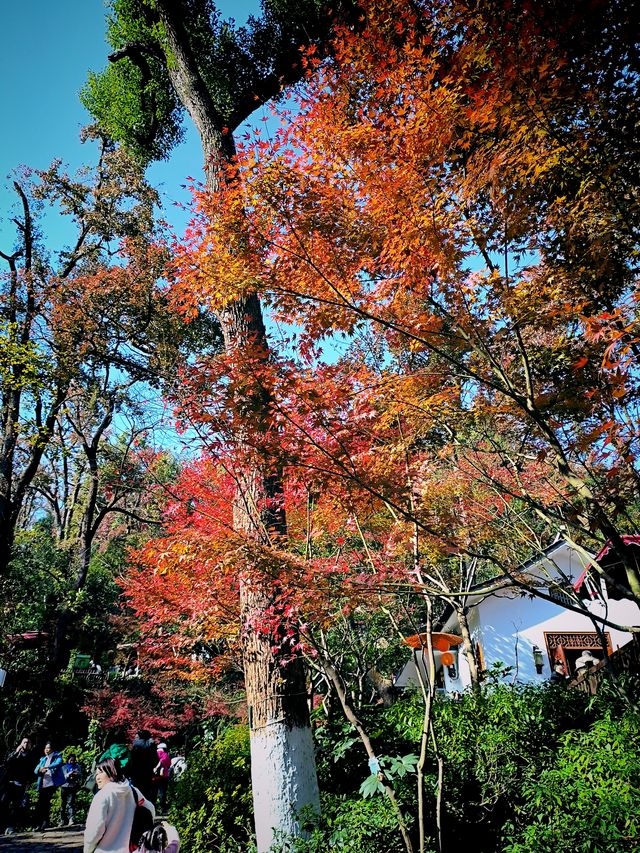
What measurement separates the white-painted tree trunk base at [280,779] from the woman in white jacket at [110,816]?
1207 millimetres

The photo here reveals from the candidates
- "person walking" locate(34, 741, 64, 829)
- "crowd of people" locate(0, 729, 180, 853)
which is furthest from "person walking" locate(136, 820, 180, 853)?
"person walking" locate(34, 741, 64, 829)

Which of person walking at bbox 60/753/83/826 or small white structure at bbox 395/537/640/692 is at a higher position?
small white structure at bbox 395/537/640/692

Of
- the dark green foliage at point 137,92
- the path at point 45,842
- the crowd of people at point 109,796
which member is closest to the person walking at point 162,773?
the crowd of people at point 109,796

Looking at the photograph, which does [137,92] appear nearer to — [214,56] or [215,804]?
[214,56]

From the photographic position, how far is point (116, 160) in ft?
44.2

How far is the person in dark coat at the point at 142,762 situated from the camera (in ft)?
20.0

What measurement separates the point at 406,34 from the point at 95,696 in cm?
1925

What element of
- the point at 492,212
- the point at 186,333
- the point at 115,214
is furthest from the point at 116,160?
the point at 492,212

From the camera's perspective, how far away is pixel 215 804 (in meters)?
5.74

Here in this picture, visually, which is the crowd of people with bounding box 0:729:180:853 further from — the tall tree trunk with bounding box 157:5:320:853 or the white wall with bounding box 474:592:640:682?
the white wall with bounding box 474:592:640:682

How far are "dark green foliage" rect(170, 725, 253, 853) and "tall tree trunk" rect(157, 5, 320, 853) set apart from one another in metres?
1.49

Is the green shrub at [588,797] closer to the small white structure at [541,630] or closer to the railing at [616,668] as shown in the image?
the railing at [616,668]

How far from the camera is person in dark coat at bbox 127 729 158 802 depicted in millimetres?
6082

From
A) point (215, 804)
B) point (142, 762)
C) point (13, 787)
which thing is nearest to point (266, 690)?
point (215, 804)
